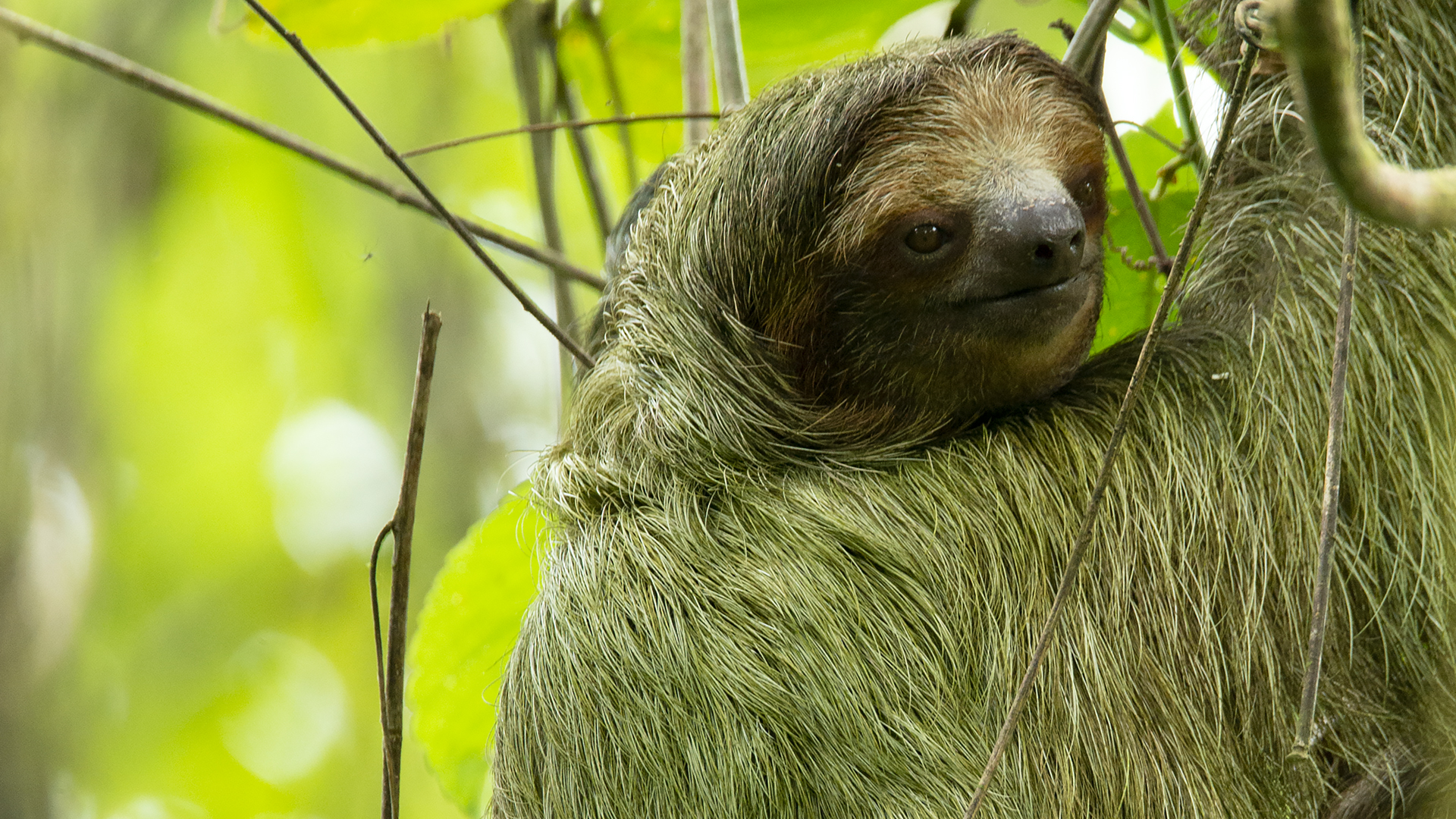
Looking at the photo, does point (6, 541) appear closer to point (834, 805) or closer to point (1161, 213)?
point (834, 805)

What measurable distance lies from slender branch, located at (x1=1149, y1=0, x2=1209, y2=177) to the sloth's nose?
1.19m

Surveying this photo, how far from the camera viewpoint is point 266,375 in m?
12.8

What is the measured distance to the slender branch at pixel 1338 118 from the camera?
52.8 inches

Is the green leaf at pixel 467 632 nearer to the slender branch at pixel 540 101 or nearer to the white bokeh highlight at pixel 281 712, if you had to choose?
the slender branch at pixel 540 101

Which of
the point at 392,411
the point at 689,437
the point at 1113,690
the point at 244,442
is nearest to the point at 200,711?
the point at 244,442

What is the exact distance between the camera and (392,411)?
9898mm

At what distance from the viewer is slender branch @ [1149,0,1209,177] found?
4535 mm

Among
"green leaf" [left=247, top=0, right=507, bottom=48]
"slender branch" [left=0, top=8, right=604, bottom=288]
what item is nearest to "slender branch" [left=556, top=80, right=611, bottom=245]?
"green leaf" [left=247, top=0, right=507, bottom=48]

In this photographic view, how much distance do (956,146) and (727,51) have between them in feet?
4.85

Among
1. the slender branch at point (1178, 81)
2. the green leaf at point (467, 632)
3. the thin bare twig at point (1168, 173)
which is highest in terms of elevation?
the slender branch at point (1178, 81)

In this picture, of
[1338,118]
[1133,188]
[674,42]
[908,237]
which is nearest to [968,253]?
[908,237]

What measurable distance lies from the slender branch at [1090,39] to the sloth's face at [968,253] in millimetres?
281

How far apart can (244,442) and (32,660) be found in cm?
623

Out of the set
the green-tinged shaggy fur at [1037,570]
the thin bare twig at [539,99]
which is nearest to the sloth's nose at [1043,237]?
the green-tinged shaggy fur at [1037,570]
